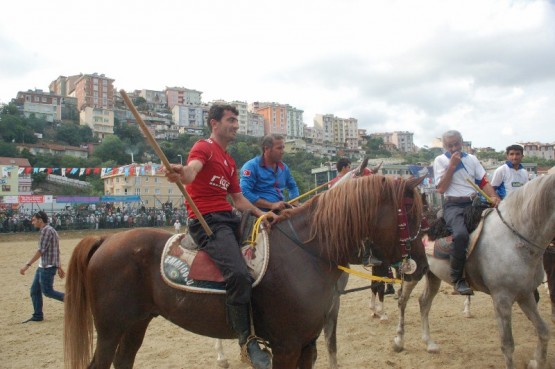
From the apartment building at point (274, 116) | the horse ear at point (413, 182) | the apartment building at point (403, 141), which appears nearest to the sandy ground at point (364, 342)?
the horse ear at point (413, 182)

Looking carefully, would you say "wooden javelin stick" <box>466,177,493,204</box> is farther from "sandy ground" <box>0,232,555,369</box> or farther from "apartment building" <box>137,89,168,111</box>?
"apartment building" <box>137,89,168,111</box>

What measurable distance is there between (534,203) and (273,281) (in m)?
3.38

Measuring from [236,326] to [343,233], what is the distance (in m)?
1.16

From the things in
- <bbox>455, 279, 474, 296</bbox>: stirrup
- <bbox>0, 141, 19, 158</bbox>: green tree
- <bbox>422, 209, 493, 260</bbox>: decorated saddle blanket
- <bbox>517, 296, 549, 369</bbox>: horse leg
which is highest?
<bbox>0, 141, 19, 158</bbox>: green tree

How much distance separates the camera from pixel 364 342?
623cm

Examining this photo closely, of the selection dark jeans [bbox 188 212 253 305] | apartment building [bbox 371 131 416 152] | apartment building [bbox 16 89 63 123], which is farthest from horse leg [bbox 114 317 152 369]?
apartment building [bbox 371 131 416 152]

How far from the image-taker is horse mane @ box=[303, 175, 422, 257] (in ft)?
10.4

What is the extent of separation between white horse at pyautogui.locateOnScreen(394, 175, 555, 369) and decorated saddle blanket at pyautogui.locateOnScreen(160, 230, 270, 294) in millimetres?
3168

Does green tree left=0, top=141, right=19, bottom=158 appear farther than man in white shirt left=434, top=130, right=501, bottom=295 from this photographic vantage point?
Yes

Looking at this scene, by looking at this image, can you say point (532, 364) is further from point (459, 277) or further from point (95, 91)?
point (95, 91)

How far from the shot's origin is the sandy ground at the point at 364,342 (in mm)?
5465

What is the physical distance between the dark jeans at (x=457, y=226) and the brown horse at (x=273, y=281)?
7.55 ft

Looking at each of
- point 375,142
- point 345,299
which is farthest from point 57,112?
point 345,299

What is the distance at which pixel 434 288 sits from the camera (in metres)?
6.22
